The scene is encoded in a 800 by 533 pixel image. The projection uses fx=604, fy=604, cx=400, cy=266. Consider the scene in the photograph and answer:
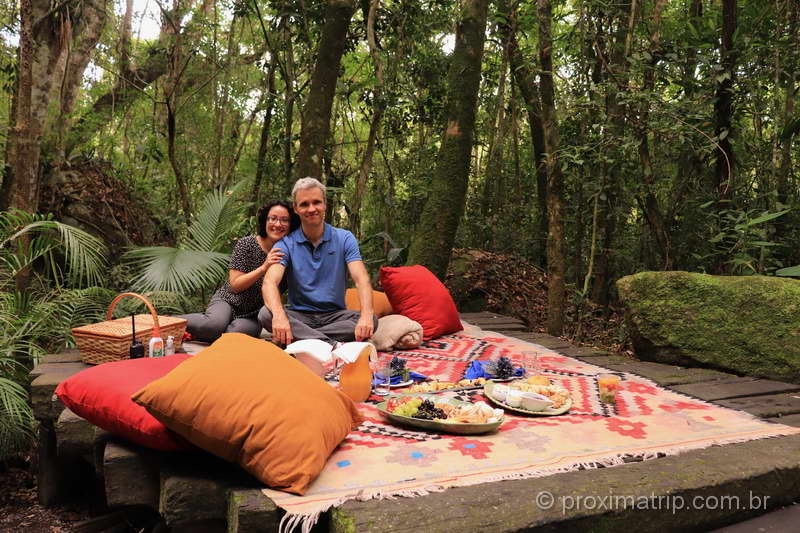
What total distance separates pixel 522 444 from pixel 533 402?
44 centimetres

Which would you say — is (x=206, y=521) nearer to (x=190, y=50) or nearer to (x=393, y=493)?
(x=393, y=493)

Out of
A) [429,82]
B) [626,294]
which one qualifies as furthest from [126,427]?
[429,82]

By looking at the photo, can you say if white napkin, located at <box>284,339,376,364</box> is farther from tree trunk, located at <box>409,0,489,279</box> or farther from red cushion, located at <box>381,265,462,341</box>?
tree trunk, located at <box>409,0,489,279</box>

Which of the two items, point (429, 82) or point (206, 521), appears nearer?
point (206, 521)

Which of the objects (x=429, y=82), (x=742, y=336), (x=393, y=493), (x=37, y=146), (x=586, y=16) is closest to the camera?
(x=393, y=493)

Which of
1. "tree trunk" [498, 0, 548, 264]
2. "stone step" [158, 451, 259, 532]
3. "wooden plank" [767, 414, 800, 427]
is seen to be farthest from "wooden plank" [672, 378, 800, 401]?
"tree trunk" [498, 0, 548, 264]

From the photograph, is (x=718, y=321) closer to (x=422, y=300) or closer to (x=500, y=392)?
(x=500, y=392)

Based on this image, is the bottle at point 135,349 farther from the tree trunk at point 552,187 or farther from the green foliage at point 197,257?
the tree trunk at point 552,187

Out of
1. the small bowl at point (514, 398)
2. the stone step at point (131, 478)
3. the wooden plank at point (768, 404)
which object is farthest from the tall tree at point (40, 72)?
the wooden plank at point (768, 404)

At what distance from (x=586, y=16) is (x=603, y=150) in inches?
46.5

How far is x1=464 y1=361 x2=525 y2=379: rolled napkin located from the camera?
10.7ft

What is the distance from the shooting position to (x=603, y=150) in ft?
17.5

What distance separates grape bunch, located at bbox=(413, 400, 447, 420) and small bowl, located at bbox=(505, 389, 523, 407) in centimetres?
41

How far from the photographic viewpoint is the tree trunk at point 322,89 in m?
5.08
